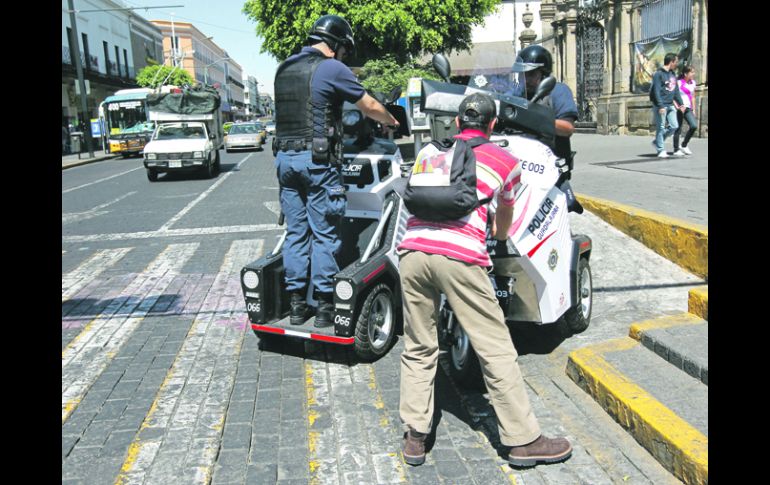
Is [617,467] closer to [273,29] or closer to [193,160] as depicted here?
[193,160]

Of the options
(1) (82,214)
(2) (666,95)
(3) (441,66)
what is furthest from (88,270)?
(2) (666,95)

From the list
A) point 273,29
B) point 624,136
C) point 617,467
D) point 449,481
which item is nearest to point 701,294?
point 617,467

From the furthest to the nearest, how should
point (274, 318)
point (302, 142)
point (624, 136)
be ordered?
point (624, 136) → point (274, 318) → point (302, 142)

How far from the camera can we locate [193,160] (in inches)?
711

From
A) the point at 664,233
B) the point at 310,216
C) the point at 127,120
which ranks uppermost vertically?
the point at 127,120

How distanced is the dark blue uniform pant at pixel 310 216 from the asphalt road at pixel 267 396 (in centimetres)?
57

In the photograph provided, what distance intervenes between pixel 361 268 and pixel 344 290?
21 centimetres

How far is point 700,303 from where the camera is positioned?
450 cm

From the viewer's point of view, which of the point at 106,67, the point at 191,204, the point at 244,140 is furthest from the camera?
the point at 106,67

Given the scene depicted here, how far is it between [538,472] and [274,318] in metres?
2.23

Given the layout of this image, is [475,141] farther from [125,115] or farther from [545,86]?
[125,115]

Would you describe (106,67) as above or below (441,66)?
above

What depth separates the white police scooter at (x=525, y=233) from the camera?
13.0 ft

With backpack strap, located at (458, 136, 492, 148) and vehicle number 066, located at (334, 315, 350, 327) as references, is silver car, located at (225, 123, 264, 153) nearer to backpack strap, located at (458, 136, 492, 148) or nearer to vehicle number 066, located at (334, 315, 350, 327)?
vehicle number 066, located at (334, 315, 350, 327)
